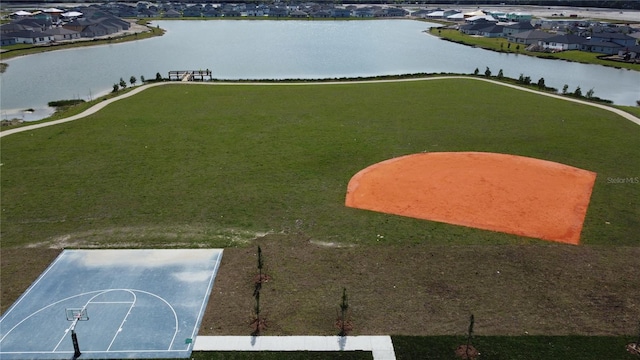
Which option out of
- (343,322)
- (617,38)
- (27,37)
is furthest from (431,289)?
(27,37)

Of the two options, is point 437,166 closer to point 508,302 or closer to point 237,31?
point 508,302

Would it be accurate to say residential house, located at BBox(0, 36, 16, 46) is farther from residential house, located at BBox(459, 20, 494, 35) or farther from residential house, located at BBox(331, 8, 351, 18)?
residential house, located at BBox(331, 8, 351, 18)

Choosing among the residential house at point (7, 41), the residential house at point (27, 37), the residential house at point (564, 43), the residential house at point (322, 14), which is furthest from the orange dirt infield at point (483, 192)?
the residential house at point (322, 14)

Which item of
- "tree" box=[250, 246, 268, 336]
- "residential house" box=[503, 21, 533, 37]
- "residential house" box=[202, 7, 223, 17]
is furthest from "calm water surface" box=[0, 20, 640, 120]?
"residential house" box=[202, 7, 223, 17]

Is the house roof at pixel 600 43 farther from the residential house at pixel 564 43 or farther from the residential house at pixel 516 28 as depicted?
the residential house at pixel 516 28

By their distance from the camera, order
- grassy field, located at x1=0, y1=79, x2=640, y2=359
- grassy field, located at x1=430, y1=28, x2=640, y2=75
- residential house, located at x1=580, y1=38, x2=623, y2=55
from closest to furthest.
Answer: grassy field, located at x1=0, y1=79, x2=640, y2=359 → grassy field, located at x1=430, y1=28, x2=640, y2=75 → residential house, located at x1=580, y1=38, x2=623, y2=55

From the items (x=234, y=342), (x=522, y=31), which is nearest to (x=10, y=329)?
(x=234, y=342)

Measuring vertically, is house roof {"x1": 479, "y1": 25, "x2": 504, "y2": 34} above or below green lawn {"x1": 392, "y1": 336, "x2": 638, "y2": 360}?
above
